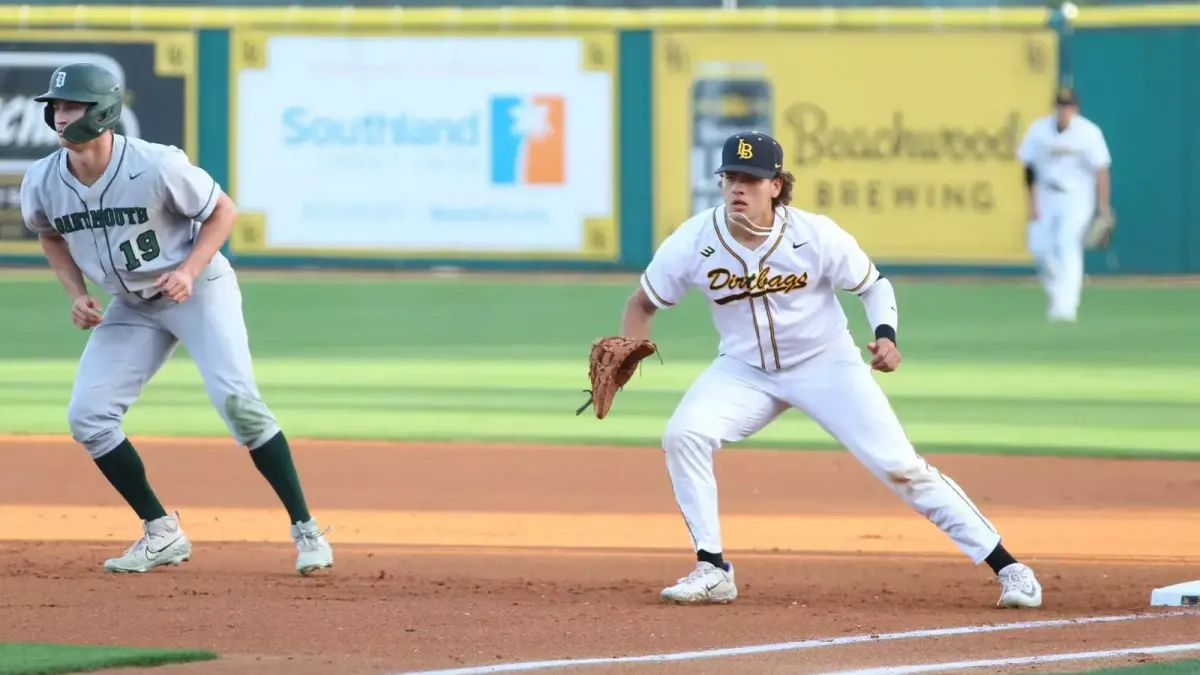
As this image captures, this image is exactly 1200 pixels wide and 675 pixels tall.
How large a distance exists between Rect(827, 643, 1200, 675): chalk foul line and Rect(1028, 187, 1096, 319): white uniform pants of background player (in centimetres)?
1161

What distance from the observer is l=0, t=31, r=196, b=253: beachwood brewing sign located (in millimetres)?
23203

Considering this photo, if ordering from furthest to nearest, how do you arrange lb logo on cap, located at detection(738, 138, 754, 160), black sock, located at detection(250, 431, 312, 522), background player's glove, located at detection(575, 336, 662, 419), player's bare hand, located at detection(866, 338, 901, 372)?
black sock, located at detection(250, 431, 312, 522)
background player's glove, located at detection(575, 336, 662, 419)
lb logo on cap, located at detection(738, 138, 754, 160)
player's bare hand, located at detection(866, 338, 901, 372)

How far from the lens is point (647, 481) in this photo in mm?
9445

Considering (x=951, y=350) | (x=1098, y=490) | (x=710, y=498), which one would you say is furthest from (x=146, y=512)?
(x=951, y=350)

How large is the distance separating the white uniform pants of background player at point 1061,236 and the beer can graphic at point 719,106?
605 centimetres

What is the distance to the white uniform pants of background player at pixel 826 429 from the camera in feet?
21.0

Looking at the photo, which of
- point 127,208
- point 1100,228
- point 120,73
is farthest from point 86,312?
point 120,73

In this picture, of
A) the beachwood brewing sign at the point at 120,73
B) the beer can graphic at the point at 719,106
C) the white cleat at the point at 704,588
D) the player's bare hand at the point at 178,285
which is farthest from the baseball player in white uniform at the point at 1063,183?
the player's bare hand at the point at 178,285

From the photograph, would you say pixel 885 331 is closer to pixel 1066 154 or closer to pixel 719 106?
pixel 1066 154

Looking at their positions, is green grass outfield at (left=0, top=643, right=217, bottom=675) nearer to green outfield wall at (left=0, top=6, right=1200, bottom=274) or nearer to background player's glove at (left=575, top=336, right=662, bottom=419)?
background player's glove at (left=575, top=336, right=662, bottom=419)

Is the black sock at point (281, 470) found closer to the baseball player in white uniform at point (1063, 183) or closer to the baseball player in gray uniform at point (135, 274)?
the baseball player in gray uniform at point (135, 274)

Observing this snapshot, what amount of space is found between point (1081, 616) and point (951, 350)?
29.7 ft

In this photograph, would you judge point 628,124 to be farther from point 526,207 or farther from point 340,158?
point 340,158

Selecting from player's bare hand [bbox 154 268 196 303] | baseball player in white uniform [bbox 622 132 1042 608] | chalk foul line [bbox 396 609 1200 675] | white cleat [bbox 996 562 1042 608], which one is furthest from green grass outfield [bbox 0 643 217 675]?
white cleat [bbox 996 562 1042 608]
